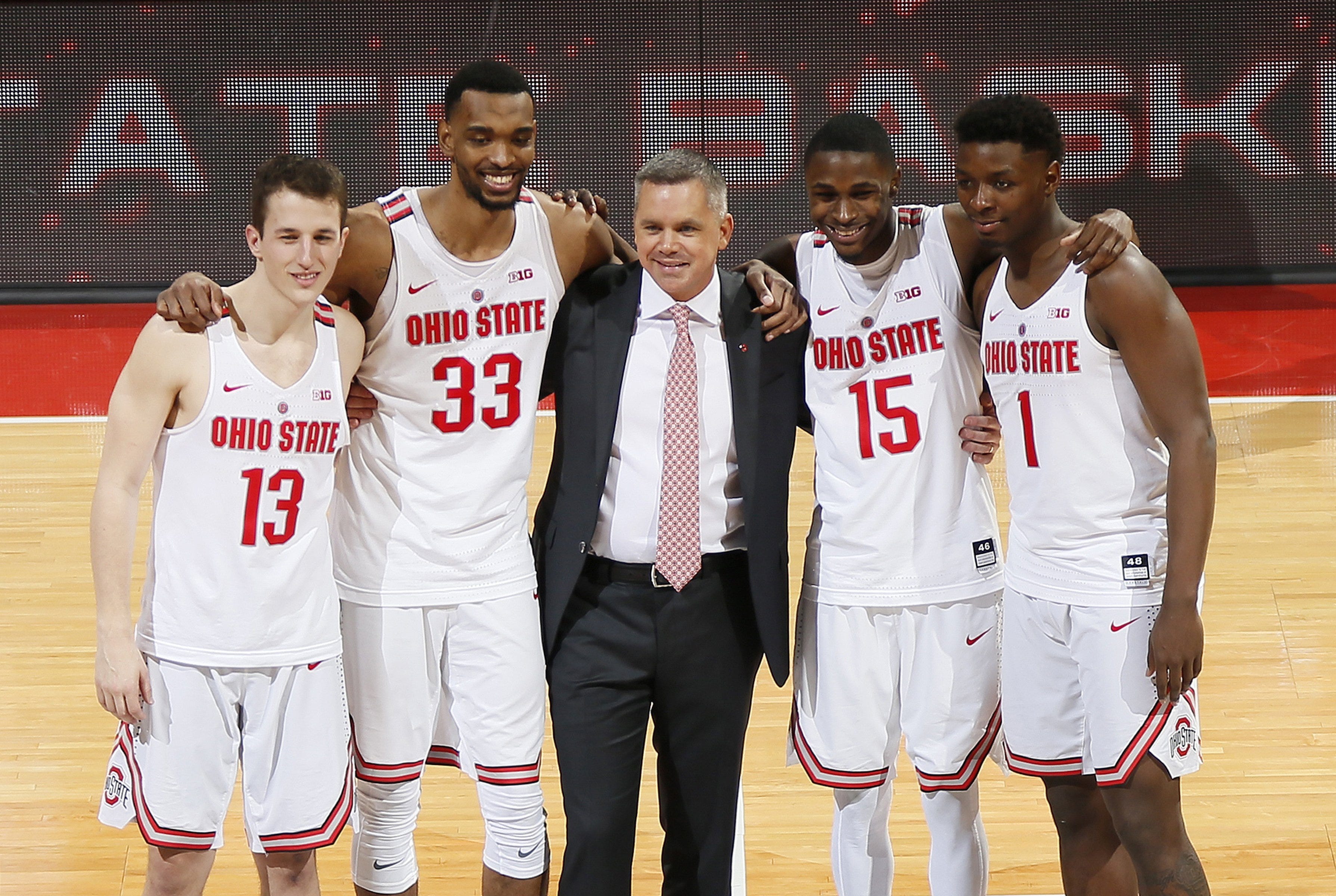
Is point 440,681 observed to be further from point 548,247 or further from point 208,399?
point 548,247

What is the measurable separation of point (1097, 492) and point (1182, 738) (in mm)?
538

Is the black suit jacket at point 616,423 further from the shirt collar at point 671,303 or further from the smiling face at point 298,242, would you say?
the smiling face at point 298,242

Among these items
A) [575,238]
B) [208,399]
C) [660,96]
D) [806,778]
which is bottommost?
[806,778]

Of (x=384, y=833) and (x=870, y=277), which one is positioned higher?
(x=870, y=277)

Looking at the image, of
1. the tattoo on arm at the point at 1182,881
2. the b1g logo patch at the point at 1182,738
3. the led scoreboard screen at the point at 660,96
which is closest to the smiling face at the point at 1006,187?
the b1g logo patch at the point at 1182,738

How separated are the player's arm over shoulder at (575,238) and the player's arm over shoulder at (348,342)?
0.49 meters

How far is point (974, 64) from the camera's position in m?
10.6

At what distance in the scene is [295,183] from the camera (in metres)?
3.06

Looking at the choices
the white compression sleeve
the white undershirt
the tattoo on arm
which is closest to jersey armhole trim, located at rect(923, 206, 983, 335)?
the white undershirt

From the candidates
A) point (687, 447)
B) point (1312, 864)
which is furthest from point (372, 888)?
point (1312, 864)

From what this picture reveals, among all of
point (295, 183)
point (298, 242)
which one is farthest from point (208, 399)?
point (295, 183)

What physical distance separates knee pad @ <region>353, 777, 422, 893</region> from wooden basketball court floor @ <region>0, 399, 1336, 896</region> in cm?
60

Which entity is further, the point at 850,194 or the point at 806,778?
the point at 806,778

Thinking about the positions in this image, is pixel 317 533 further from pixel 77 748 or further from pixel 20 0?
pixel 20 0
